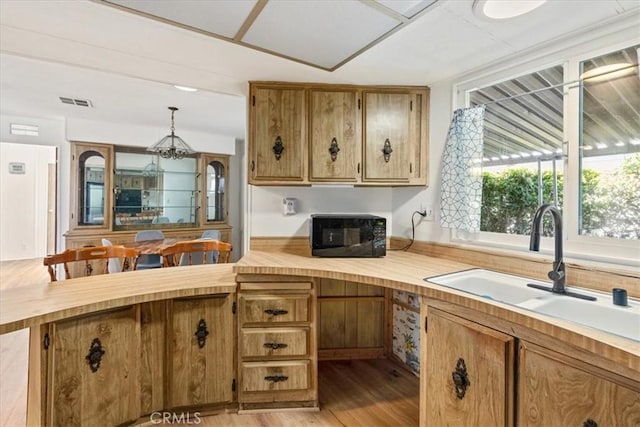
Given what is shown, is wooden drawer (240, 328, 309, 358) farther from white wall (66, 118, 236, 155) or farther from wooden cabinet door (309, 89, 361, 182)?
white wall (66, 118, 236, 155)

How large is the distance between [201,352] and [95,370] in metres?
0.50

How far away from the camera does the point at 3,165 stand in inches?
215

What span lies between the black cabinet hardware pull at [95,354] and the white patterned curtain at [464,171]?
2.09 meters

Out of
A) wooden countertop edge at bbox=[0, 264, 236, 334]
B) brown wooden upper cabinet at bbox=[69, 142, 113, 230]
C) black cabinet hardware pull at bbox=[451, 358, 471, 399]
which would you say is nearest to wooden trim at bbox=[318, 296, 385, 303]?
wooden countertop edge at bbox=[0, 264, 236, 334]

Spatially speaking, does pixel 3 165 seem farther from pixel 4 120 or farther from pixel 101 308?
pixel 101 308

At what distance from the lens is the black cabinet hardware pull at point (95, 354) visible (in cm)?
148

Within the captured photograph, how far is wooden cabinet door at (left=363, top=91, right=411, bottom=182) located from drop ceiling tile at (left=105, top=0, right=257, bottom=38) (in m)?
1.09

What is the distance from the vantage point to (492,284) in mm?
1646

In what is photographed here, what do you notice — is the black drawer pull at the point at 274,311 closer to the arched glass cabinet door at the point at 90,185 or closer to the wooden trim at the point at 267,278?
the wooden trim at the point at 267,278

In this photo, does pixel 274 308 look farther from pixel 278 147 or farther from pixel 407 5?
pixel 407 5

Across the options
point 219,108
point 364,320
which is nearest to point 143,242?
point 219,108

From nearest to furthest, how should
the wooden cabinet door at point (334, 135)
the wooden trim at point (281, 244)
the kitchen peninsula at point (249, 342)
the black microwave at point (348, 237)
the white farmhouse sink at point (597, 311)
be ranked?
the kitchen peninsula at point (249, 342) → the white farmhouse sink at point (597, 311) → the black microwave at point (348, 237) → the wooden cabinet door at point (334, 135) → the wooden trim at point (281, 244)

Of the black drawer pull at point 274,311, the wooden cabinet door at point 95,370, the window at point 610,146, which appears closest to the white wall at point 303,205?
the black drawer pull at point 274,311

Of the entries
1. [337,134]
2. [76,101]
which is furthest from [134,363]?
[76,101]
